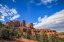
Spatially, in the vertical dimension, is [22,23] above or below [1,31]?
above

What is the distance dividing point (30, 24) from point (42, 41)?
46.3m

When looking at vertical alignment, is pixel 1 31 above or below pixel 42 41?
above

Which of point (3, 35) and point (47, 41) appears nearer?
point (3, 35)

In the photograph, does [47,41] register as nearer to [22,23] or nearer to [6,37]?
[6,37]

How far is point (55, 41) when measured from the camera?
23.3 m

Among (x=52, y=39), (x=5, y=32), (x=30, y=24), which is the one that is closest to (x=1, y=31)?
(x=5, y=32)

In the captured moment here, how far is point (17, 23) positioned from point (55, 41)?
5052 centimetres

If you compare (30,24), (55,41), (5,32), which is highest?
(30,24)

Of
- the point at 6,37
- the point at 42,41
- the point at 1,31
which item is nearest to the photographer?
the point at 1,31

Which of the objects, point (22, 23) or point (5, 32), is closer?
point (5, 32)

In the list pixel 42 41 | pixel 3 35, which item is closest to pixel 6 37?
pixel 3 35

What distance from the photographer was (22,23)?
7262cm

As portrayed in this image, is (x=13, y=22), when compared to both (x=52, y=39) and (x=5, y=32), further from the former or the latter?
(x=5, y=32)

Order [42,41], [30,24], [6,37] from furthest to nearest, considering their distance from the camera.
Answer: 1. [30,24]
2. [42,41]
3. [6,37]
